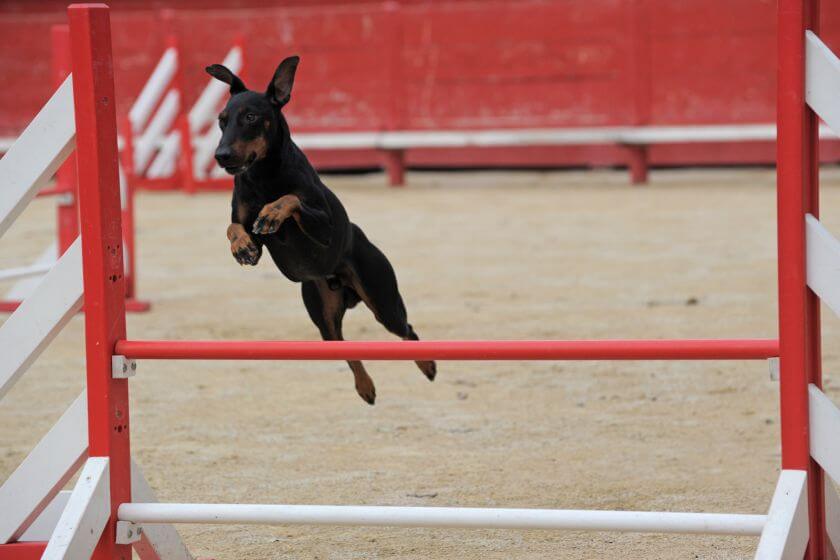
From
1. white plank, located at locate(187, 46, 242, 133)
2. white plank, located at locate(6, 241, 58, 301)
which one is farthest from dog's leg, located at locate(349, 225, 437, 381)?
white plank, located at locate(187, 46, 242, 133)

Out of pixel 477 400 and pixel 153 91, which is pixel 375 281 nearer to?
pixel 477 400

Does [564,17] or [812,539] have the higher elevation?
[564,17]

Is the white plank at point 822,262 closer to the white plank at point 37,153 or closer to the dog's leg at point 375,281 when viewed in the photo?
the dog's leg at point 375,281

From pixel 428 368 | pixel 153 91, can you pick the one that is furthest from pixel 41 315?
pixel 153 91

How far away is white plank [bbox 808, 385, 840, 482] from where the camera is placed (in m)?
2.57

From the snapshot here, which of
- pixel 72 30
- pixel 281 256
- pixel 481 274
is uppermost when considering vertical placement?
pixel 72 30

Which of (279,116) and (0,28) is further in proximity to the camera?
(0,28)

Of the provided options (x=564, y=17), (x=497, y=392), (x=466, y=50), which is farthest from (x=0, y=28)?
(x=497, y=392)

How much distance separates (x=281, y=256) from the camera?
9.62 ft

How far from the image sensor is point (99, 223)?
9.27 ft

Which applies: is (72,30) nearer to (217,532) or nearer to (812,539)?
(217,532)

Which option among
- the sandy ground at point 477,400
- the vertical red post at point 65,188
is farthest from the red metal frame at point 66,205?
the sandy ground at point 477,400

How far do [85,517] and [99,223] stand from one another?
1.80 ft

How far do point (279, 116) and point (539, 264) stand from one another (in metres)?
5.74
